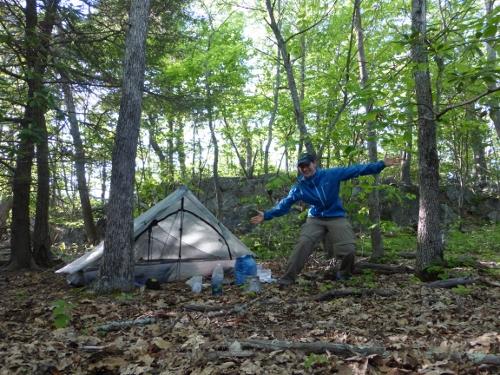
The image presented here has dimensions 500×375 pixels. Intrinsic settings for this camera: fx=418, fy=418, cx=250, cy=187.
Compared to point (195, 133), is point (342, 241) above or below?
below

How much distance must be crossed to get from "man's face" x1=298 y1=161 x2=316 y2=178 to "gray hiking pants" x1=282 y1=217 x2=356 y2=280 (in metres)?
0.71

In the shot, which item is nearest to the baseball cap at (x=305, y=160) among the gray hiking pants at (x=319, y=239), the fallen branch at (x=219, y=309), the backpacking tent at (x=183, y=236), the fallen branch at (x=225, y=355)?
the gray hiking pants at (x=319, y=239)

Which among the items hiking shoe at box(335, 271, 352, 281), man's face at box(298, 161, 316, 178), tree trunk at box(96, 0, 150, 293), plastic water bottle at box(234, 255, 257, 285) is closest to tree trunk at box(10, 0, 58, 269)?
tree trunk at box(96, 0, 150, 293)

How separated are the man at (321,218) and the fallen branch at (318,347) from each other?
2862mm

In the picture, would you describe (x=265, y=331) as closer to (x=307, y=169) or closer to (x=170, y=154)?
(x=307, y=169)

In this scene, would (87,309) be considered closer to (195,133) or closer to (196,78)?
(196,78)

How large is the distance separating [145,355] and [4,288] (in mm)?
5386

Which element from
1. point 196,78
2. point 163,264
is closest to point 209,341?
point 163,264

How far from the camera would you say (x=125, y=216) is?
632cm

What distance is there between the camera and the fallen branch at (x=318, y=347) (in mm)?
3059

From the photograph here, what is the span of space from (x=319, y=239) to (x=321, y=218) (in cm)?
32

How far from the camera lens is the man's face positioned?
20.3ft

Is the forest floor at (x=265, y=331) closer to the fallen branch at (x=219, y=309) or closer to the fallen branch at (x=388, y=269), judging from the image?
the fallen branch at (x=219, y=309)

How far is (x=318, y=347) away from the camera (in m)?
3.22
